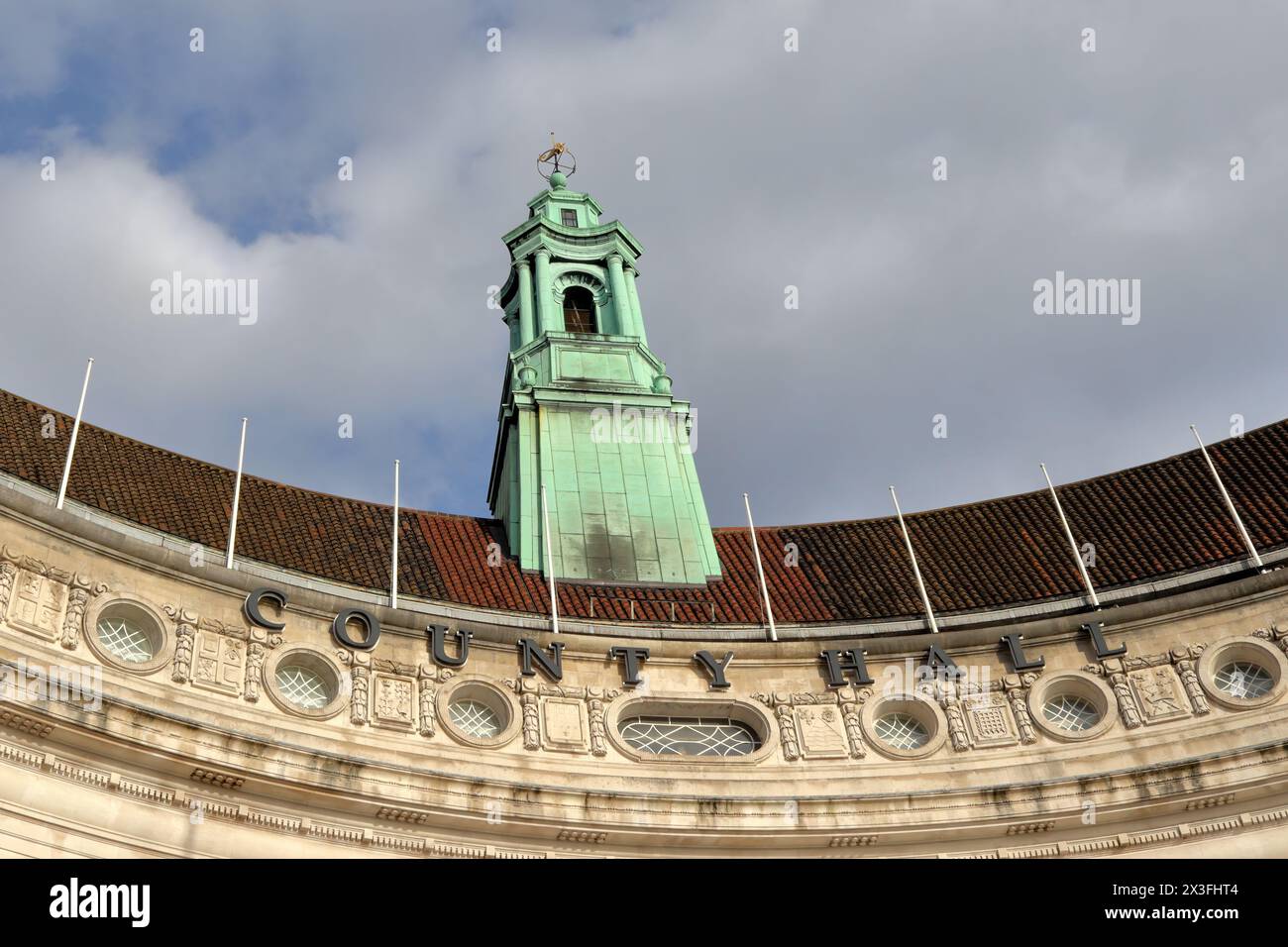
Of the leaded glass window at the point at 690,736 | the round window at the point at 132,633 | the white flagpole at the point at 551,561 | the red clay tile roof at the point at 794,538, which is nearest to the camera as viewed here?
the round window at the point at 132,633

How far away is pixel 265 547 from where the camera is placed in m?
38.2

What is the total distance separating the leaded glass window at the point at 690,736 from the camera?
34031 mm

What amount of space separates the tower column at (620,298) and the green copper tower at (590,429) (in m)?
0.05

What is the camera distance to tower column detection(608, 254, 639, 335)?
51.7 metres

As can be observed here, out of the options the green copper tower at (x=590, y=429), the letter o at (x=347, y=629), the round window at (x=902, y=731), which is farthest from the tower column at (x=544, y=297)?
the round window at (x=902, y=731)

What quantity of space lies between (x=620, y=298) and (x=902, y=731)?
75.7ft

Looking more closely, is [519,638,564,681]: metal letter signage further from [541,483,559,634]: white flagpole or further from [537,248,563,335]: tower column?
[537,248,563,335]: tower column

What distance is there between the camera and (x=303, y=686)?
105 ft

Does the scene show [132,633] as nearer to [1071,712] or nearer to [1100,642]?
[1071,712]

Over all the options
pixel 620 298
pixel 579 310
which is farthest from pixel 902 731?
pixel 579 310

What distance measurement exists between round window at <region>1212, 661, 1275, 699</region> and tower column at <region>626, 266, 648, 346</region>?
22.9 metres

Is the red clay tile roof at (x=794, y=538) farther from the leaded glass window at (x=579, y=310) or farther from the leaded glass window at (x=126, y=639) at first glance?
the leaded glass window at (x=579, y=310)
